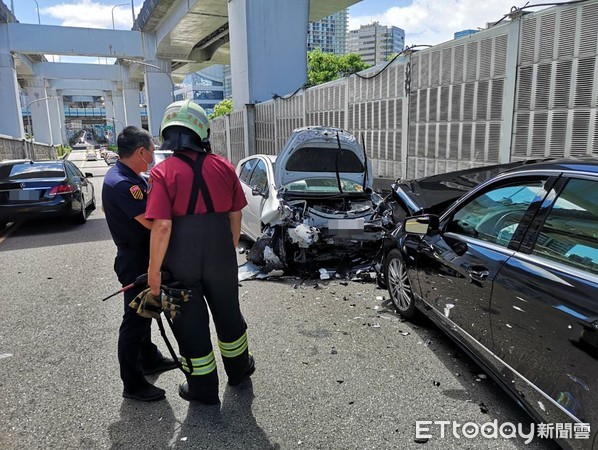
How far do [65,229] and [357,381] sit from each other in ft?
27.2

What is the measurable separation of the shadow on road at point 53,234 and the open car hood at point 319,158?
4184mm

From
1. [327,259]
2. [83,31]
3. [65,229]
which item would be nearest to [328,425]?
[327,259]

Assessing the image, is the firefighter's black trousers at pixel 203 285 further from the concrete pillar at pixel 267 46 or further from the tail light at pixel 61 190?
the concrete pillar at pixel 267 46

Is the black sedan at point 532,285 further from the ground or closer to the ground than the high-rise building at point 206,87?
closer to the ground

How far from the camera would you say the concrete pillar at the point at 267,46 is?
17594 millimetres

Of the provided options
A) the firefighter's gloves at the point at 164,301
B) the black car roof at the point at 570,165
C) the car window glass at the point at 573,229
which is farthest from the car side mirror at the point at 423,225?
the firefighter's gloves at the point at 164,301

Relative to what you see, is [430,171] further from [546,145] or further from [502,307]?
[502,307]

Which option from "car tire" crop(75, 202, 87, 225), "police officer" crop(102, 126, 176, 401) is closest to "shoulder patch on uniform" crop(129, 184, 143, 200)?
"police officer" crop(102, 126, 176, 401)

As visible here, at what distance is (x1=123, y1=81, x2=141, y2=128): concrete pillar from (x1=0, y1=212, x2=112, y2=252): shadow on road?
4026 centimetres

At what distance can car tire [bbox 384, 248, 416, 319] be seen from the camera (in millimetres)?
4355

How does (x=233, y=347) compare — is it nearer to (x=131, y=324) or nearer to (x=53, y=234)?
(x=131, y=324)

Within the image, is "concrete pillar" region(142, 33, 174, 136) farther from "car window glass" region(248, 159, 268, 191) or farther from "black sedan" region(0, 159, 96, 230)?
"car window glass" region(248, 159, 268, 191)

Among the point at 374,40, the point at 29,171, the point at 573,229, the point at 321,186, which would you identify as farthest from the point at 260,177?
the point at 374,40

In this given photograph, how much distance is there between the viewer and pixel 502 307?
9.01 ft
